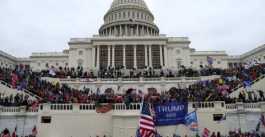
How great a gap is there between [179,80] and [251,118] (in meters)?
23.2

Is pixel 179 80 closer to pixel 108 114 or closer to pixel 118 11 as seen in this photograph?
pixel 108 114

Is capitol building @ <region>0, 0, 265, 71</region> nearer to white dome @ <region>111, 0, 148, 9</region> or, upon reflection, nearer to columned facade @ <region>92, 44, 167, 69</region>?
columned facade @ <region>92, 44, 167, 69</region>

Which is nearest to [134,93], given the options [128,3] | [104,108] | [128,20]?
[104,108]

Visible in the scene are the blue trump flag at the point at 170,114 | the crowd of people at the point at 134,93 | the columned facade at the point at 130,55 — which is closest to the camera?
the blue trump flag at the point at 170,114

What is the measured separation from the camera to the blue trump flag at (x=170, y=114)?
19.4 meters

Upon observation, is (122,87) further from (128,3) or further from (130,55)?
(128,3)

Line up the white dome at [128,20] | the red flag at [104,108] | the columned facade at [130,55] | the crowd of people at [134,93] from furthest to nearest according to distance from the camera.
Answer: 1. the white dome at [128,20]
2. the columned facade at [130,55]
3. the crowd of people at [134,93]
4. the red flag at [104,108]

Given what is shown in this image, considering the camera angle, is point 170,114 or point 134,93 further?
point 134,93

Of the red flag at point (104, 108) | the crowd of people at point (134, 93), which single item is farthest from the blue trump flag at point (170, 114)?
the red flag at point (104, 108)

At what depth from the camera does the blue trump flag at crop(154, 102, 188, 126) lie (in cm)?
1944

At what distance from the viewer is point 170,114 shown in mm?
19688

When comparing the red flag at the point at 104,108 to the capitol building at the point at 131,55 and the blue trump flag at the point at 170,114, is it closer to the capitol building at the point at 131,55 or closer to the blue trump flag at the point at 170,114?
the blue trump flag at the point at 170,114

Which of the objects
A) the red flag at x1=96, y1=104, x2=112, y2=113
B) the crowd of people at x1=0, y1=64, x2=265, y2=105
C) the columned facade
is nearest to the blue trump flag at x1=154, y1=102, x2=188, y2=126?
the crowd of people at x1=0, y1=64, x2=265, y2=105

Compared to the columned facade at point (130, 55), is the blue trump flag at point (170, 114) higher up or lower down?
lower down
